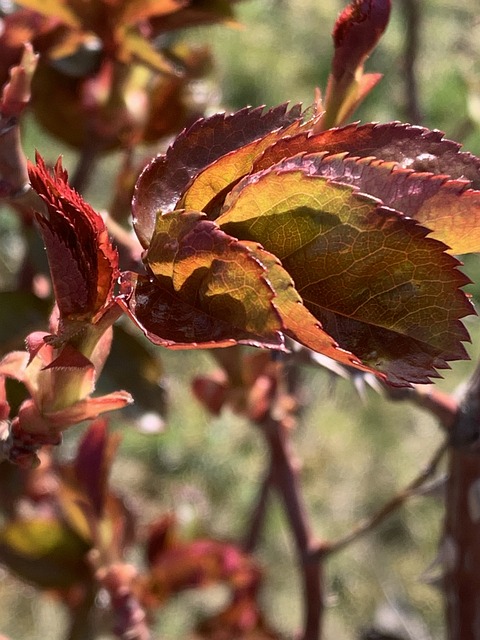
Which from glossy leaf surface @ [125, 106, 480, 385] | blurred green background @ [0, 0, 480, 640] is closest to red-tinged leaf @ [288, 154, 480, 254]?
glossy leaf surface @ [125, 106, 480, 385]

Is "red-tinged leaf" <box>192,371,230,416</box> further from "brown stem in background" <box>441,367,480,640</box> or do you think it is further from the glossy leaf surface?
the glossy leaf surface

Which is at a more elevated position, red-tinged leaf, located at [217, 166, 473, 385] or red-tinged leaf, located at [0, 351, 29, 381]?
red-tinged leaf, located at [217, 166, 473, 385]

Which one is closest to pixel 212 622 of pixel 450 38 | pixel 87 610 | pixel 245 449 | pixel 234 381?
pixel 87 610

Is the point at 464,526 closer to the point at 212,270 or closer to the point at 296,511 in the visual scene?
the point at 296,511

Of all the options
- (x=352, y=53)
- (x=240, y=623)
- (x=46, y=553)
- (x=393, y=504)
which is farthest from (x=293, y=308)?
(x=240, y=623)

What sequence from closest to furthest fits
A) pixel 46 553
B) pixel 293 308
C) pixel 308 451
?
pixel 293 308 < pixel 46 553 < pixel 308 451
